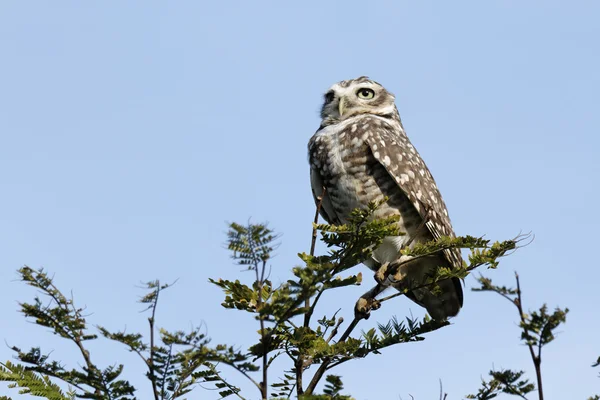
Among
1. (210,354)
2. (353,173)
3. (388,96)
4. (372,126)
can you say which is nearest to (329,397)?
(210,354)

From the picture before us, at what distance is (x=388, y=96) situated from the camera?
24.7 ft

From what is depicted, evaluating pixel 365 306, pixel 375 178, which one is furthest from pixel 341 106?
pixel 365 306

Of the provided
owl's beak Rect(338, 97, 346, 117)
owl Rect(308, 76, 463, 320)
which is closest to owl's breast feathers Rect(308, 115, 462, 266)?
owl Rect(308, 76, 463, 320)

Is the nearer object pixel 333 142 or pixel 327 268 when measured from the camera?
pixel 327 268

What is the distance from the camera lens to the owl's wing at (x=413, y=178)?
5.98 meters

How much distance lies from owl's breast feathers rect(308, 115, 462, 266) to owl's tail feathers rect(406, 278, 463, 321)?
0.20 metres

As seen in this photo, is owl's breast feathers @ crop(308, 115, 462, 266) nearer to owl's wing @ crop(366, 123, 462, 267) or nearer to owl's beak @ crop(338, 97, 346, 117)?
owl's wing @ crop(366, 123, 462, 267)

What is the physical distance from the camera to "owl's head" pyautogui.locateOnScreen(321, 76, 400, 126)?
7.22 meters

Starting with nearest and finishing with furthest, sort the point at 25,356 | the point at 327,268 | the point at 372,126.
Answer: the point at 327,268 < the point at 25,356 < the point at 372,126

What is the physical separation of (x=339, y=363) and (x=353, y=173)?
2552 mm

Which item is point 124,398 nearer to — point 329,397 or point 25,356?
point 25,356

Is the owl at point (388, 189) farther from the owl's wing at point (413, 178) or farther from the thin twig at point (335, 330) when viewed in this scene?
the thin twig at point (335, 330)

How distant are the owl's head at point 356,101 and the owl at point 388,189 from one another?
464mm

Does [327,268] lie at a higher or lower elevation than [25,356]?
higher
